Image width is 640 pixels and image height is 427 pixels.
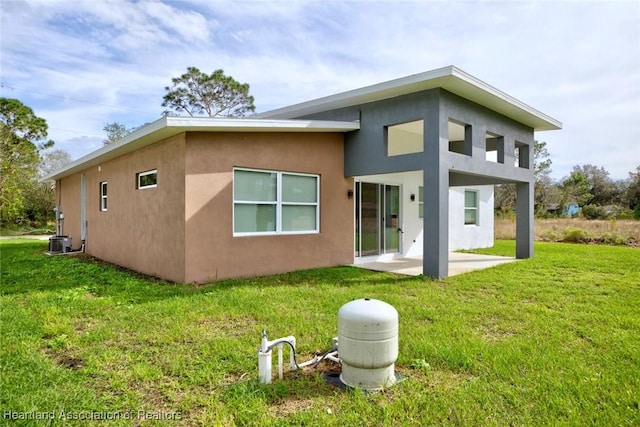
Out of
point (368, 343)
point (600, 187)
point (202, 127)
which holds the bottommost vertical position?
point (368, 343)

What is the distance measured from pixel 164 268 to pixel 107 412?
5.74 meters

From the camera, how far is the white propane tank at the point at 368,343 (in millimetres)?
3070

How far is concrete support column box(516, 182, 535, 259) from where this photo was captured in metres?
11.8

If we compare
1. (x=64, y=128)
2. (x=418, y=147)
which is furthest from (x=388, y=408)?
(x=64, y=128)

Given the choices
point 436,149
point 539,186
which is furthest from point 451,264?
point 539,186

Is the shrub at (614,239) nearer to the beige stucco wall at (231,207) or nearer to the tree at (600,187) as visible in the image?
the beige stucco wall at (231,207)

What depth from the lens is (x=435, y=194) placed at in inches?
318

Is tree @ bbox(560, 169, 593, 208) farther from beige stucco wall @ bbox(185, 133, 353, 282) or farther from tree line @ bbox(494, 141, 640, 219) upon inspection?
beige stucco wall @ bbox(185, 133, 353, 282)

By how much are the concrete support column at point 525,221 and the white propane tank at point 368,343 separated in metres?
10.3

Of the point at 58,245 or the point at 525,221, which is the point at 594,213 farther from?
the point at 58,245

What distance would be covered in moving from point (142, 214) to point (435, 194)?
273 inches

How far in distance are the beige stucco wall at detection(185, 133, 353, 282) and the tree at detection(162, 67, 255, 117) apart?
21.7m

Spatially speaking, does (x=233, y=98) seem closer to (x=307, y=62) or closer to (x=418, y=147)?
(x=307, y=62)

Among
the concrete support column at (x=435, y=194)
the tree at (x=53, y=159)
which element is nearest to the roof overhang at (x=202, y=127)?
the concrete support column at (x=435, y=194)
